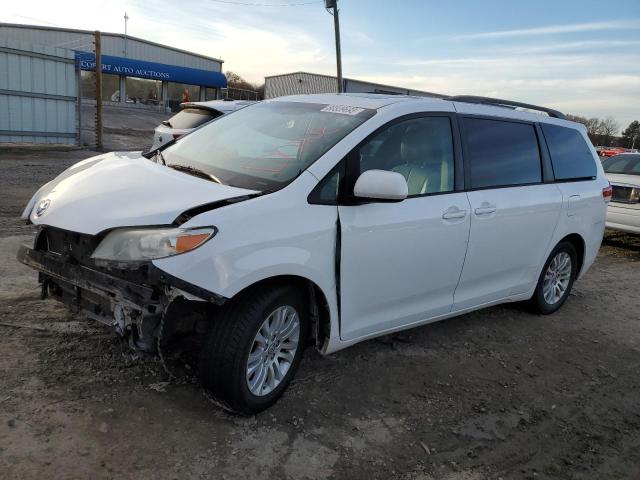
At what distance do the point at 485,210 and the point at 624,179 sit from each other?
19.9ft

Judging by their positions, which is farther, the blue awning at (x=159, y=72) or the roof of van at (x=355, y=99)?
the blue awning at (x=159, y=72)

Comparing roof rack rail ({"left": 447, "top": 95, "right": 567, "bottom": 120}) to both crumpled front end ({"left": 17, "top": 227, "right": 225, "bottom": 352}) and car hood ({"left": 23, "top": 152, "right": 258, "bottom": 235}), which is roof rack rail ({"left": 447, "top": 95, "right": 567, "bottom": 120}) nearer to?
car hood ({"left": 23, "top": 152, "right": 258, "bottom": 235})

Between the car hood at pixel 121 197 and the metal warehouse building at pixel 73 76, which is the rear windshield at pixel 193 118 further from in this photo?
the metal warehouse building at pixel 73 76

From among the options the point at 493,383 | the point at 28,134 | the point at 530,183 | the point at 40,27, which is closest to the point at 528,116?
the point at 530,183

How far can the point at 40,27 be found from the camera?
38.6m

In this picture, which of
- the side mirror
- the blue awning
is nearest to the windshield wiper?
the side mirror

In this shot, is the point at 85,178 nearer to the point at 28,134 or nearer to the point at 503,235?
the point at 503,235

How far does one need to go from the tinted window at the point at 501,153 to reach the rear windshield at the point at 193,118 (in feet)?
18.2

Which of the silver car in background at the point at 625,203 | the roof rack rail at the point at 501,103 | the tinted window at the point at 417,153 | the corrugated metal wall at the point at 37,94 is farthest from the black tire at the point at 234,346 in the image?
the corrugated metal wall at the point at 37,94

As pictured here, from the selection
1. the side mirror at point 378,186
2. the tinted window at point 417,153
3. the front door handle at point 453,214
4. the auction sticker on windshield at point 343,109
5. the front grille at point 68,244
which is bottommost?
the front grille at point 68,244

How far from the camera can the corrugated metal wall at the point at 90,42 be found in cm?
3797

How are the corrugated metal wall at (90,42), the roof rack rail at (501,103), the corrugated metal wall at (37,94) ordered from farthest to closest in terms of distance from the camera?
the corrugated metal wall at (90,42), the corrugated metal wall at (37,94), the roof rack rail at (501,103)

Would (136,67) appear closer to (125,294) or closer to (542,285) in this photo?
(542,285)

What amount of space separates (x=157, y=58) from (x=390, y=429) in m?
44.5
